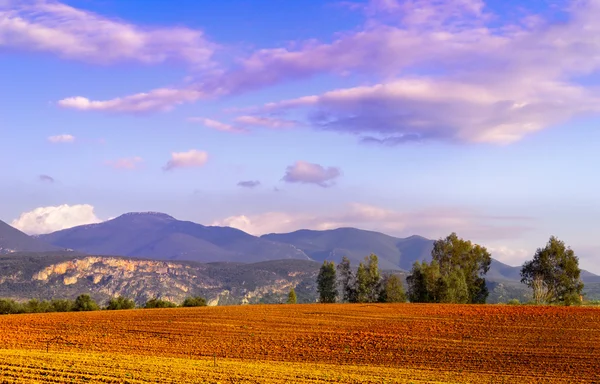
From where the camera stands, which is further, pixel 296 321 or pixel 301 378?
pixel 296 321

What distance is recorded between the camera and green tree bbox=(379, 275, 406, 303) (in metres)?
111

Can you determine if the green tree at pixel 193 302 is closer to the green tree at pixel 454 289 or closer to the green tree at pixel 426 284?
the green tree at pixel 426 284

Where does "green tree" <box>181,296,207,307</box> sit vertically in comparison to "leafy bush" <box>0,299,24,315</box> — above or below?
above

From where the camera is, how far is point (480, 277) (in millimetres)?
122500

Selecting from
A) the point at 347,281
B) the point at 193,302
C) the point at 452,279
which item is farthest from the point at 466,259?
the point at 193,302

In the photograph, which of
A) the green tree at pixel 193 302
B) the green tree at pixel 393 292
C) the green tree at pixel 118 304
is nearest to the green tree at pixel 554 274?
the green tree at pixel 393 292

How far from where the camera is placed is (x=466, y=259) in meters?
122

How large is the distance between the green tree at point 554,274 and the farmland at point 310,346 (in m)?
39.8

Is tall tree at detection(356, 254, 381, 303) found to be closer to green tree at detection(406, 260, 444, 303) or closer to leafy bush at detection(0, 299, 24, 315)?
green tree at detection(406, 260, 444, 303)

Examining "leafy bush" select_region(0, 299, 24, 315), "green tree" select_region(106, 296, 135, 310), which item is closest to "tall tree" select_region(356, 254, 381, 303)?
"green tree" select_region(106, 296, 135, 310)

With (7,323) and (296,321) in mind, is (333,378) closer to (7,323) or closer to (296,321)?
(296,321)

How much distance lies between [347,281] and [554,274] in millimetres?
39192

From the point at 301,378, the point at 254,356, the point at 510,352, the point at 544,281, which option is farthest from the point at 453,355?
the point at 544,281

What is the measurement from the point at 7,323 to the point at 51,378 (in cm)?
4096
